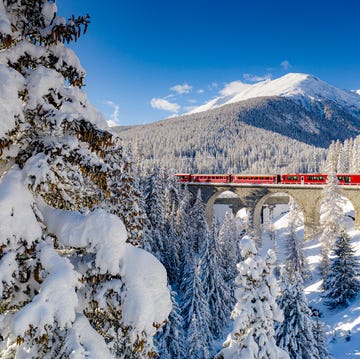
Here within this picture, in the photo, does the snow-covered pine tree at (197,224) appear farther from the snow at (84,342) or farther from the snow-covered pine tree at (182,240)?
the snow at (84,342)

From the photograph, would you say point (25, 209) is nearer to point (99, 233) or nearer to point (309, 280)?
point (99, 233)

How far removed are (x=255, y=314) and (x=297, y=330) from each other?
951 cm

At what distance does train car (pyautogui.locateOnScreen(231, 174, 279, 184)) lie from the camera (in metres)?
48.6

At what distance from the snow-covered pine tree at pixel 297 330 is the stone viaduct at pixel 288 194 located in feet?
91.1

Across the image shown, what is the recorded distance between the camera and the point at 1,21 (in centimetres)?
416

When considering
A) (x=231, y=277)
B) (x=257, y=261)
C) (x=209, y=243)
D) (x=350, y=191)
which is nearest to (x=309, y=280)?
(x=231, y=277)

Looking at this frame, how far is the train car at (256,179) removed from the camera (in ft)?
159

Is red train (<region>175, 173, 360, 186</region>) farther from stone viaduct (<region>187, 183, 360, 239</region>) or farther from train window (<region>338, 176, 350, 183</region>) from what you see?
Answer: stone viaduct (<region>187, 183, 360, 239</region>)

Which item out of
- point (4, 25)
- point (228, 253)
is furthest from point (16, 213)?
point (228, 253)

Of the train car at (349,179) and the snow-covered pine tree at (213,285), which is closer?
the snow-covered pine tree at (213,285)

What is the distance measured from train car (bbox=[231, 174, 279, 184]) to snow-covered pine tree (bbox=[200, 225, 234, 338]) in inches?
884

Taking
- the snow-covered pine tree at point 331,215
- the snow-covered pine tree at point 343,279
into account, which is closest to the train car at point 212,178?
the snow-covered pine tree at point 331,215

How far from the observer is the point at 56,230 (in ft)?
14.6

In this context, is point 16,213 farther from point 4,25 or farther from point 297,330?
point 297,330
